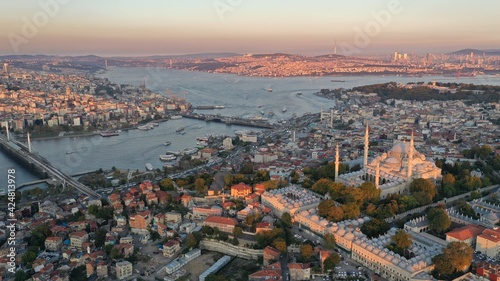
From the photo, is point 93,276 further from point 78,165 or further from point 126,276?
point 78,165

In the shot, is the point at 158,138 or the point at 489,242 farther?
the point at 158,138

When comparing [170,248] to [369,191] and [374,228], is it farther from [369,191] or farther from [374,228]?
[369,191]

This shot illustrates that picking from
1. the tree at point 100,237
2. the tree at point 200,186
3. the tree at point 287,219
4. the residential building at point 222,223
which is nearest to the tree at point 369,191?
the tree at point 287,219

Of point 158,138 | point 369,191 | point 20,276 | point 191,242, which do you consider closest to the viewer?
point 20,276

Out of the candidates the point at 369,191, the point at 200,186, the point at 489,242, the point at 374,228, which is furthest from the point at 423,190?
the point at 200,186

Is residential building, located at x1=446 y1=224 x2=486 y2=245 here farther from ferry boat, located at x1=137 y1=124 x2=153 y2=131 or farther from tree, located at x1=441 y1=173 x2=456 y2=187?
ferry boat, located at x1=137 y1=124 x2=153 y2=131

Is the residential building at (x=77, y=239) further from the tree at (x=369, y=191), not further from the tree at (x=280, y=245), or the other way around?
the tree at (x=369, y=191)

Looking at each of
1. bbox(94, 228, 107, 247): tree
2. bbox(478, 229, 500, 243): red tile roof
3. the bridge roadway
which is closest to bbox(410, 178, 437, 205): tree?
bbox(478, 229, 500, 243): red tile roof
